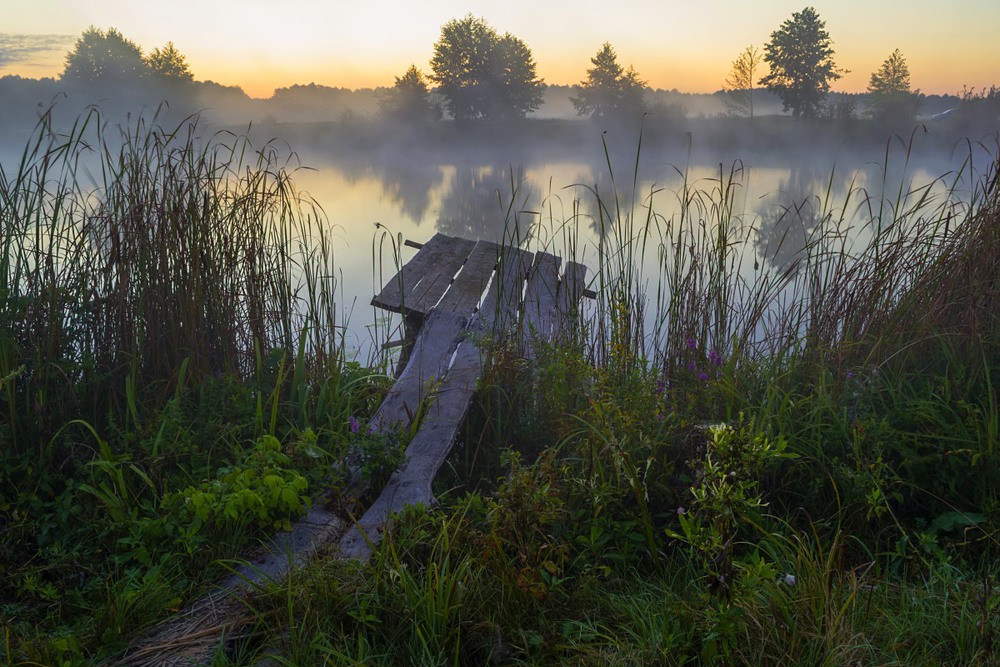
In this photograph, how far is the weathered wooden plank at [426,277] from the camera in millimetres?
4297

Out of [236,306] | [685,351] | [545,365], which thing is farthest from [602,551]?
[236,306]

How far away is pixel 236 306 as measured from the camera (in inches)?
127

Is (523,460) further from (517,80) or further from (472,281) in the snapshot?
(517,80)

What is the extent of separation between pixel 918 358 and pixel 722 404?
0.80m

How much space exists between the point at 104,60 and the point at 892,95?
19703 millimetres

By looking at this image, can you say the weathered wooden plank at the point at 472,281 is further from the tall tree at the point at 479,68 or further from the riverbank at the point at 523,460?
the tall tree at the point at 479,68

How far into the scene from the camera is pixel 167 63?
716 inches

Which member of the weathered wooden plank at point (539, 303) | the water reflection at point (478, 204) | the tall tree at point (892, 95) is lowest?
the water reflection at point (478, 204)

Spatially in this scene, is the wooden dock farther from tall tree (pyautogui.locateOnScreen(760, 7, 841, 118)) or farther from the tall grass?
tall tree (pyautogui.locateOnScreen(760, 7, 841, 118))

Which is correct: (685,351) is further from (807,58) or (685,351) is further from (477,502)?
(807,58)

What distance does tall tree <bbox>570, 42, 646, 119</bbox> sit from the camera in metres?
24.0

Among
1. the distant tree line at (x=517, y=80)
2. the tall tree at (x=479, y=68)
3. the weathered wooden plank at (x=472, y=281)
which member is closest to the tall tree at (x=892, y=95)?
the distant tree line at (x=517, y=80)

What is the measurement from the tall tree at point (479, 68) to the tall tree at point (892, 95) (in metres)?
11.1

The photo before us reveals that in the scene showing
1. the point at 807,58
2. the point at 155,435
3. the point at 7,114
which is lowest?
the point at 155,435
